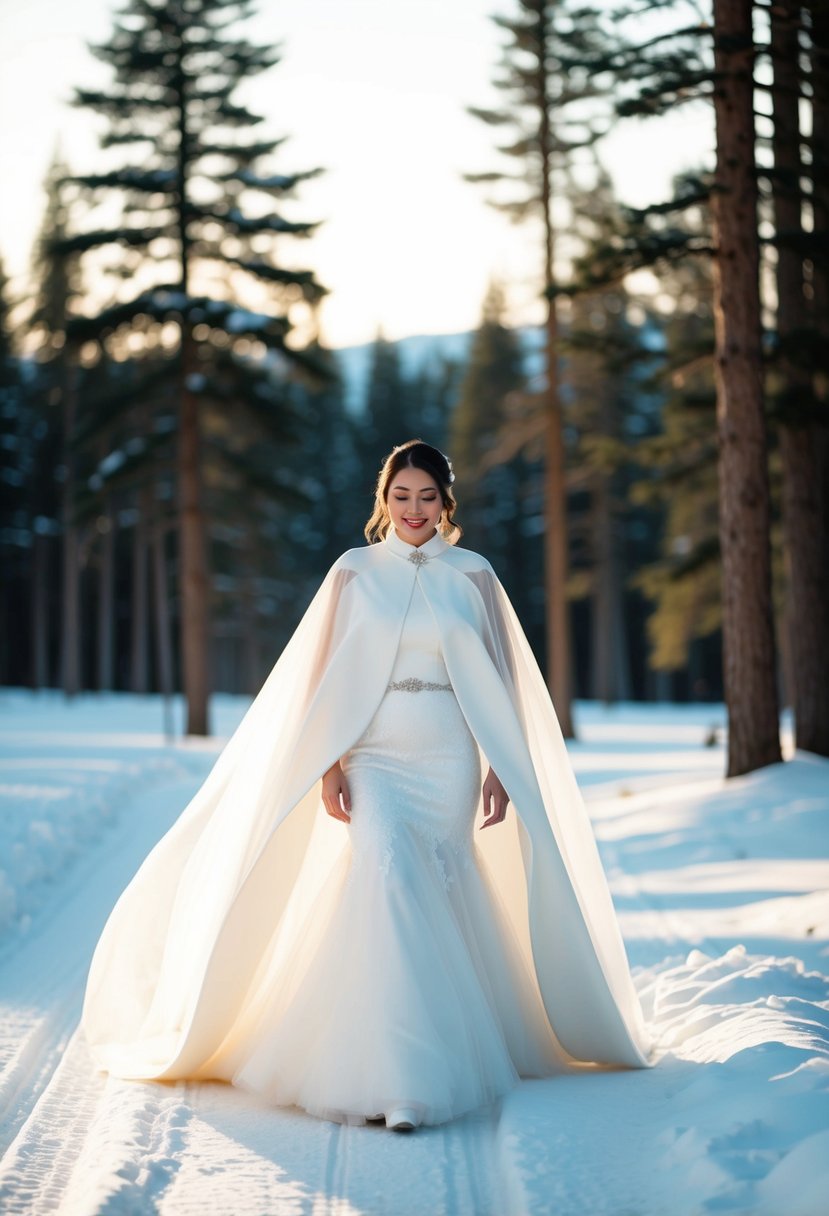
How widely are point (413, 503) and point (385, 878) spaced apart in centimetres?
163

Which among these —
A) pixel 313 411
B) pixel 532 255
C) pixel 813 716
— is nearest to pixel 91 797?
pixel 813 716

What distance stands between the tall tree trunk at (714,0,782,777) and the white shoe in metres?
8.78

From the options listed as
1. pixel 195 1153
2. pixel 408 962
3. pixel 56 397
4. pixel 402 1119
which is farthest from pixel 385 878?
pixel 56 397

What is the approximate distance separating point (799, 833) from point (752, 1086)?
689cm

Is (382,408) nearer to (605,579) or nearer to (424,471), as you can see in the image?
(605,579)

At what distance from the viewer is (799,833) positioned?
10.9 metres

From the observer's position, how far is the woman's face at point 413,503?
538cm

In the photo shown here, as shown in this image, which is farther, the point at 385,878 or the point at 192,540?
the point at 192,540

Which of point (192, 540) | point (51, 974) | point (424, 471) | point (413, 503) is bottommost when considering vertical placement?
point (51, 974)

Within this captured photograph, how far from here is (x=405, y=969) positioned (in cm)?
455

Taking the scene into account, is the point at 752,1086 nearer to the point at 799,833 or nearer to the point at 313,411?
the point at 799,833

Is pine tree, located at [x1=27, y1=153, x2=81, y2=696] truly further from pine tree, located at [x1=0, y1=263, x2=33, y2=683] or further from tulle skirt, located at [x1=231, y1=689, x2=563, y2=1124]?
tulle skirt, located at [x1=231, y1=689, x2=563, y2=1124]

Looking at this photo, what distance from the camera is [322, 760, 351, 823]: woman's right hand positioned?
16.6 ft

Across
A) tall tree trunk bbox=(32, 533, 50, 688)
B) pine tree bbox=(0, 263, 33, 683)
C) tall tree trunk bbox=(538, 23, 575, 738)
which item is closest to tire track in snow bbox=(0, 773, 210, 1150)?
tall tree trunk bbox=(538, 23, 575, 738)
